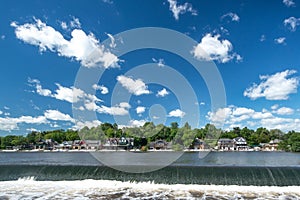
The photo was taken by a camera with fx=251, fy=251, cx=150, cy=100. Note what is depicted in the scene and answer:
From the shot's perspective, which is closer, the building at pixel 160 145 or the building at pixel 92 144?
the building at pixel 160 145

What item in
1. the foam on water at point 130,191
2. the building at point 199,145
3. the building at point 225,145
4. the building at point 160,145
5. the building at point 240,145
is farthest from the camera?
the building at point 160,145

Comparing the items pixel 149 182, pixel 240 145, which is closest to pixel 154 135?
pixel 240 145

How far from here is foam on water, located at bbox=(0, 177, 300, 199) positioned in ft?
38.2

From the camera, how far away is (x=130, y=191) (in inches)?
500

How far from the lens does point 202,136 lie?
8088 cm

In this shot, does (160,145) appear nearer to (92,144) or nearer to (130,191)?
(92,144)

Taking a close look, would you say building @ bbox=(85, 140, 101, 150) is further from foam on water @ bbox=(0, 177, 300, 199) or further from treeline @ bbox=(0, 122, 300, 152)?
foam on water @ bbox=(0, 177, 300, 199)

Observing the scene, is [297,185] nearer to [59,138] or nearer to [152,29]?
[152,29]

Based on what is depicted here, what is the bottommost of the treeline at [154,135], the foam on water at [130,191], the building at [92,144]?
the foam on water at [130,191]

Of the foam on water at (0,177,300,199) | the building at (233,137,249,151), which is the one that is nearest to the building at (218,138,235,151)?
the building at (233,137,249,151)

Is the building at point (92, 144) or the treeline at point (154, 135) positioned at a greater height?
the treeline at point (154, 135)

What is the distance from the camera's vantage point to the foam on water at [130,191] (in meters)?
11.7

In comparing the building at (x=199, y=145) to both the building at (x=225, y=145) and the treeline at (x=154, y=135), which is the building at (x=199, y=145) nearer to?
the treeline at (x=154, y=135)

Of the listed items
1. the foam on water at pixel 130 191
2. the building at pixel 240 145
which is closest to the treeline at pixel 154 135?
the building at pixel 240 145
